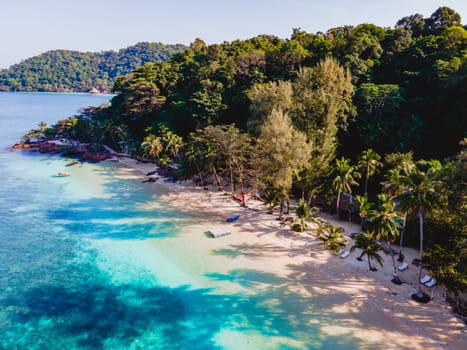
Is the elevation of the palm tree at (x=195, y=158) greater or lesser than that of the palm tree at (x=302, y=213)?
greater

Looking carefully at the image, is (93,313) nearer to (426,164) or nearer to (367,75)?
(426,164)

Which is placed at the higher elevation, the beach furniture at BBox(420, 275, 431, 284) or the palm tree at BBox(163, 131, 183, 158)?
the palm tree at BBox(163, 131, 183, 158)

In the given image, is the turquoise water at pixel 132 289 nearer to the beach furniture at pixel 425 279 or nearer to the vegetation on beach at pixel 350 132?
the beach furniture at pixel 425 279

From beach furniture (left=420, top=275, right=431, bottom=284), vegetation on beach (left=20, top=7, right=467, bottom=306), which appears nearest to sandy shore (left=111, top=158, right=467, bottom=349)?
beach furniture (left=420, top=275, right=431, bottom=284)

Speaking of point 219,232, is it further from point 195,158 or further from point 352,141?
point 352,141

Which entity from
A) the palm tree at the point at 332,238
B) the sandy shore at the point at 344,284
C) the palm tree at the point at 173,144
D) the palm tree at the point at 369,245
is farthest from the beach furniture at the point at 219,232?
the palm tree at the point at 173,144

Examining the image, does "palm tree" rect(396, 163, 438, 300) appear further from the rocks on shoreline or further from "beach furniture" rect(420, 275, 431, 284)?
the rocks on shoreline
